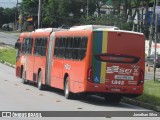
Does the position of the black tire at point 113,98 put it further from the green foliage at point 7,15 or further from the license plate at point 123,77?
the green foliage at point 7,15

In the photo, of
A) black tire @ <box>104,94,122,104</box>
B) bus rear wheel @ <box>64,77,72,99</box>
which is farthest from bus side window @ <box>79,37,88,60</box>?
black tire @ <box>104,94,122,104</box>

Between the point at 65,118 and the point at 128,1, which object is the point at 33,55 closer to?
the point at 65,118

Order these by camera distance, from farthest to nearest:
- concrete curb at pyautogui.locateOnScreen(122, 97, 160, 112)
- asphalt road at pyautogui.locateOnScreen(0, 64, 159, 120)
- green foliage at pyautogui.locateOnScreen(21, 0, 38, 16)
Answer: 1. green foliage at pyautogui.locateOnScreen(21, 0, 38, 16)
2. concrete curb at pyautogui.locateOnScreen(122, 97, 160, 112)
3. asphalt road at pyautogui.locateOnScreen(0, 64, 159, 120)

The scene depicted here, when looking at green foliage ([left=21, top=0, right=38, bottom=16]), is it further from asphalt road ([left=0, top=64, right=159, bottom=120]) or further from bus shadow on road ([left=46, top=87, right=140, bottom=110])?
asphalt road ([left=0, top=64, right=159, bottom=120])

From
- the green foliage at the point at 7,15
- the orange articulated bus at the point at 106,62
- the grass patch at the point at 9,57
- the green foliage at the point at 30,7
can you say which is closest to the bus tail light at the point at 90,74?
the orange articulated bus at the point at 106,62

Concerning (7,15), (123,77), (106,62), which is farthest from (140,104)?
(7,15)

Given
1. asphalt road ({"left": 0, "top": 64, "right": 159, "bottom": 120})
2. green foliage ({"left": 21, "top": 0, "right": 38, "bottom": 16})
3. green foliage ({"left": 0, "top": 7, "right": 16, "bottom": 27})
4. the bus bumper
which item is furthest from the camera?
green foliage ({"left": 0, "top": 7, "right": 16, "bottom": 27})

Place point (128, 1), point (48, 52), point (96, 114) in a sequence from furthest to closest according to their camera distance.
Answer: point (128, 1)
point (48, 52)
point (96, 114)

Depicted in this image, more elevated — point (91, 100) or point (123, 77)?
point (123, 77)

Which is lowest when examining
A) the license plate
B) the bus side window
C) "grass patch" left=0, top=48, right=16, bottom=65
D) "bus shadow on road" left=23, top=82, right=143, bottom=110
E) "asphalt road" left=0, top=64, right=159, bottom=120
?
"grass patch" left=0, top=48, right=16, bottom=65

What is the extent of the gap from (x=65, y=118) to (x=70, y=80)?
20.4 ft

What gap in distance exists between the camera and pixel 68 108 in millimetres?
16484

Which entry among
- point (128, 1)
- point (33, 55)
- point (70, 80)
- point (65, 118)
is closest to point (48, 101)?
point (70, 80)

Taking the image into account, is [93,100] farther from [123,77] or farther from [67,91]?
[123,77]
